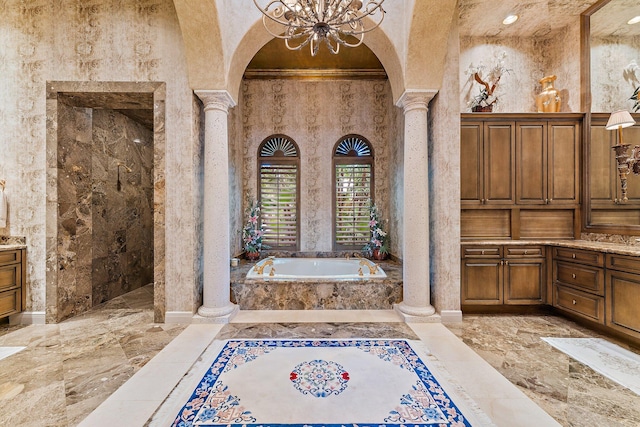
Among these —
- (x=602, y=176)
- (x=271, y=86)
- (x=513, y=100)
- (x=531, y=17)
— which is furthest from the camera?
(x=271, y=86)

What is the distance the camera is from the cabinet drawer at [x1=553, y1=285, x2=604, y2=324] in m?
2.92

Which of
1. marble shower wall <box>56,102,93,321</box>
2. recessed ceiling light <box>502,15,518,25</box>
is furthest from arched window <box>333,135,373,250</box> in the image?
marble shower wall <box>56,102,93,321</box>

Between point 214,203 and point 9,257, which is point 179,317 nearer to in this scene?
point 214,203

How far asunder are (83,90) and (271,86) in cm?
281

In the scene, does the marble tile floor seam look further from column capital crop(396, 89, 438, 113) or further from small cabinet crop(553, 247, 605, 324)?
column capital crop(396, 89, 438, 113)

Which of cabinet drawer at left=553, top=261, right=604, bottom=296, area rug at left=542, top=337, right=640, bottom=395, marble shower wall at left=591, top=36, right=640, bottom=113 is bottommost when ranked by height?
area rug at left=542, top=337, right=640, bottom=395

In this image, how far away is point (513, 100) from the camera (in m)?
4.12

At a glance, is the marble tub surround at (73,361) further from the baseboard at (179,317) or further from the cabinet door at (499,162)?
the cabinet door at (499,162)

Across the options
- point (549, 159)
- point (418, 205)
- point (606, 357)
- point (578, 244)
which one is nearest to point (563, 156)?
point (549, 159)

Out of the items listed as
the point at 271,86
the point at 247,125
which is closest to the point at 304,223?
the point at 247,125

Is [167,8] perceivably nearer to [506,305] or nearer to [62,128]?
[62,128]

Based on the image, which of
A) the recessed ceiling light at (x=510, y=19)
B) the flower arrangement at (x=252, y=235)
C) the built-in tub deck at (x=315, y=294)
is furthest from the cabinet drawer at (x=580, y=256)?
the flower arrangement at (x=252, y=235)

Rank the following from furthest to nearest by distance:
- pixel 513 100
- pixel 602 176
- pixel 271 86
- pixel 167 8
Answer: pixel 271 86 → pixel 513 100 → pixel 602 176 → pixel 167 8

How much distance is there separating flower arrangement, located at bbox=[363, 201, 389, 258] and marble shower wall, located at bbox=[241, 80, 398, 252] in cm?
72
